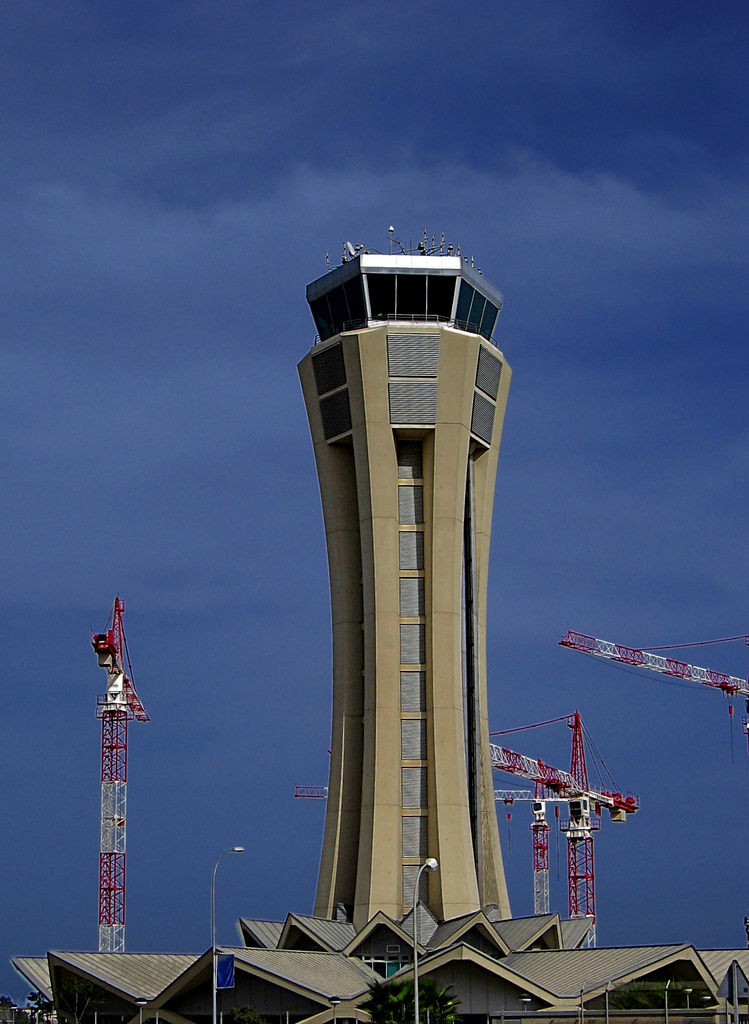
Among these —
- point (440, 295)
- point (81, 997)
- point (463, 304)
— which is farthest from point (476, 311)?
point (81, 997)

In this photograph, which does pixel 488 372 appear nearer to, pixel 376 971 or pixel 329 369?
pixel 329 369

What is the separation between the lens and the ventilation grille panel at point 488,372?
84625 millimetres

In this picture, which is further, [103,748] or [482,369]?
[103,748]

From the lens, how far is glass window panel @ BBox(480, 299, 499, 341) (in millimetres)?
87250

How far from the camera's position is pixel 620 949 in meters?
73.4

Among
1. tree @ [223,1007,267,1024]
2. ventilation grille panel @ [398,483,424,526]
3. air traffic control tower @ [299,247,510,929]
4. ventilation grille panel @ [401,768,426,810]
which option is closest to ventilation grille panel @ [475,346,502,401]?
air traffic control tower @ [299,247,510,929]

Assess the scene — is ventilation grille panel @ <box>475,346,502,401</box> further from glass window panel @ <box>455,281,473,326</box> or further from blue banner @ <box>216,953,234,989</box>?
blue banner @ <box>216,953,234,989</box>

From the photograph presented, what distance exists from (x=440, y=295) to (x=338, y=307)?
6129 millimetres

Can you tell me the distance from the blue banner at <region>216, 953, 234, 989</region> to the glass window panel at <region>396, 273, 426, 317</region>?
3747cm

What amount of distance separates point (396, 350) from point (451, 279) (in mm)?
5474

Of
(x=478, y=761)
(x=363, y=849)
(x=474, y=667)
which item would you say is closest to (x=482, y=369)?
(x=474, y=667)

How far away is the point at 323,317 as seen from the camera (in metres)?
87.5

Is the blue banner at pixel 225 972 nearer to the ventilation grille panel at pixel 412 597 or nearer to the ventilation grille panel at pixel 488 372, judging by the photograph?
the ventilation grille panel at pixel 412 597

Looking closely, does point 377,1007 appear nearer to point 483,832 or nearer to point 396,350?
point 483,832
